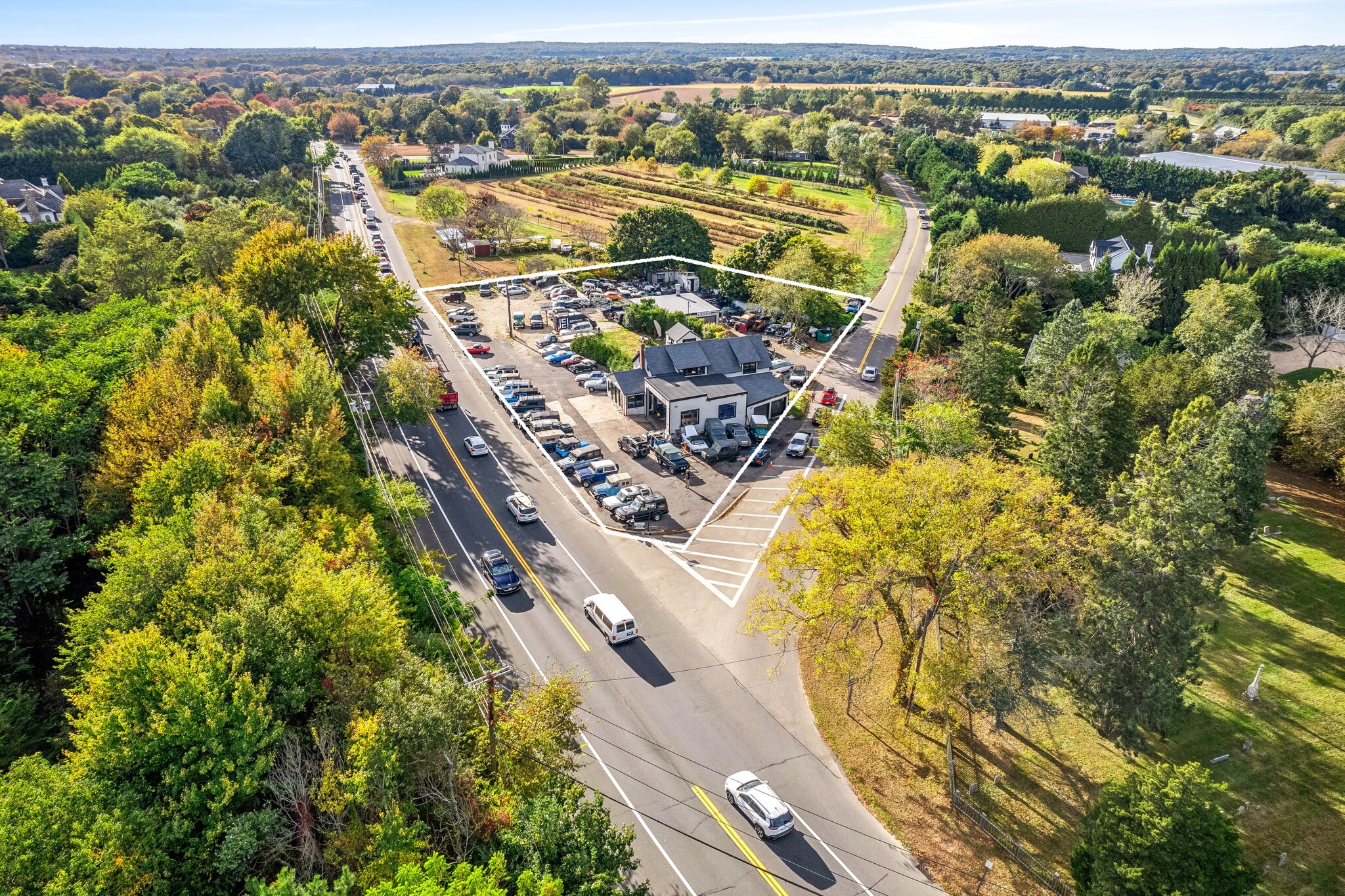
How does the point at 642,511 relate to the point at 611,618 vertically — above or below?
below

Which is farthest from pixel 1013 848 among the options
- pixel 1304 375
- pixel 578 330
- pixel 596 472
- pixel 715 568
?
pixel 1304 375

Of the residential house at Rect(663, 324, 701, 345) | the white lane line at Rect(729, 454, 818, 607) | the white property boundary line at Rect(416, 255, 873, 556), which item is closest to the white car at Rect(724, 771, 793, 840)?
the white lane line at Rect(729, 454, 818, 607)

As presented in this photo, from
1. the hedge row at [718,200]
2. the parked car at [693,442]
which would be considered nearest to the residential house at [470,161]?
the hedge row at [718,200]

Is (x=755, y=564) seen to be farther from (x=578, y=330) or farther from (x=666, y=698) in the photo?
(x=578, y=330)

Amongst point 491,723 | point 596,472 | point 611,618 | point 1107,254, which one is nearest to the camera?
point 491,723

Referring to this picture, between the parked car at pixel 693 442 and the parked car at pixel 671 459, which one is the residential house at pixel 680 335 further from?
→ the parked car at pixel 671 459

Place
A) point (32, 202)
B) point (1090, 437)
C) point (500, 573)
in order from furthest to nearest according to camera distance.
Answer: point (32, 202) < point (1090, 437) < point (500, 573)

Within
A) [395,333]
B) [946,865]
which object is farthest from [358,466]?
[946,865]
